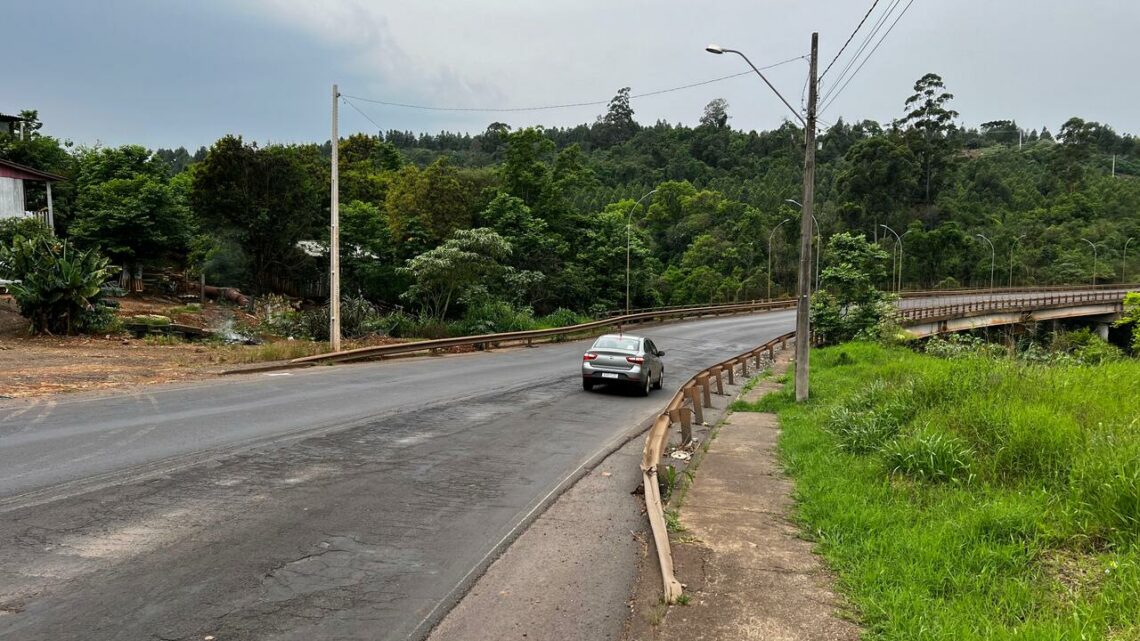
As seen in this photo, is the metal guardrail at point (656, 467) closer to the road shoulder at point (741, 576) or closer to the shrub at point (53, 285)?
the road shoulder at point (741, 576)

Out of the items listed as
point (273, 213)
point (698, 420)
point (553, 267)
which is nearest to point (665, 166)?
point (553, 267)

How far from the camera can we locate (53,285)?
20.5 meters

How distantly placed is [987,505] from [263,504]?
6.91 m

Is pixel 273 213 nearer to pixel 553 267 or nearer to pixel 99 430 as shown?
pixel 553 267

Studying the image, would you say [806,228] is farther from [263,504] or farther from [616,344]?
[263,504]

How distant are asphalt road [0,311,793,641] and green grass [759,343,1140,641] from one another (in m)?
3.16

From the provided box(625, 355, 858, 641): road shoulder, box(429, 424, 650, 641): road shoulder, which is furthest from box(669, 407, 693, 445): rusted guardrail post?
box(429, 424, 650, 641): road shoulder

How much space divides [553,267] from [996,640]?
43143 millimetres

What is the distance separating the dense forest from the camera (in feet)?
126

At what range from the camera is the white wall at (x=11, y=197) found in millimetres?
32719

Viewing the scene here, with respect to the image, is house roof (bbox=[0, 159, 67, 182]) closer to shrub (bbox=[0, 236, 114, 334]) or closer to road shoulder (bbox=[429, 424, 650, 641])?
shrub (bbox=[0, 236, 114, 334])

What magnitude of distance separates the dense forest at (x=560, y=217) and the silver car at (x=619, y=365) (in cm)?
1687

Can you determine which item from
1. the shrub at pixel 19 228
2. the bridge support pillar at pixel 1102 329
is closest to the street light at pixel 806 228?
the shrub at pixel 19 228

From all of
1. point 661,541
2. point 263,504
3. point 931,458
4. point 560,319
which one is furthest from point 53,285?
point 560,319
